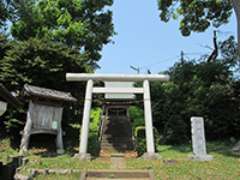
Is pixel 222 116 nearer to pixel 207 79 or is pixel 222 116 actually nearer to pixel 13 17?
pixel 207 79

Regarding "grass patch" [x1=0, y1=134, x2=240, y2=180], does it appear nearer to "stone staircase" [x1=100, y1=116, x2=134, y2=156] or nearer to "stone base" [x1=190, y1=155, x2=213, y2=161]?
"stone base" [x1=190, y1=155, x2=213, y2=161]

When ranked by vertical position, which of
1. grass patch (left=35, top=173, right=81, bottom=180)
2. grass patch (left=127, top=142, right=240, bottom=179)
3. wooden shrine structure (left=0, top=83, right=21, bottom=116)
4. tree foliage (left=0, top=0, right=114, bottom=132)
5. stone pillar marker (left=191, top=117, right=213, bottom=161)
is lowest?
grass patch (left=35, top=173, right=81, bottom=180)

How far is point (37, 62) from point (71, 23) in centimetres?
753

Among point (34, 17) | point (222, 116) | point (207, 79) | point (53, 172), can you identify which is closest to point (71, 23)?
point (34, 17)

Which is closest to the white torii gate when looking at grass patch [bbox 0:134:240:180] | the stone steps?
grass patch [bbox 0:134:240:180]

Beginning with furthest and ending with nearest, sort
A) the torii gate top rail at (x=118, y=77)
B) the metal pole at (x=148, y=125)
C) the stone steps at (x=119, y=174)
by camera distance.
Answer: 1. the torii gate top rail at (x=118, y=77)
2. the metal pole at (x=148, y=125)
3. the stone steps at (x=119, y=174)

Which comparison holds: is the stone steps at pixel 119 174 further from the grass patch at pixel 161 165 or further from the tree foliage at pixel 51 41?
the tree foliage at pixel 51 41

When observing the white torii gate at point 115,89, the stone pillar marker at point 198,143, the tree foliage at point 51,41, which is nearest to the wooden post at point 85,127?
the white torii gate at point 115,89

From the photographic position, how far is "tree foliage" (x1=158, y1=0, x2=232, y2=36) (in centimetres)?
1691

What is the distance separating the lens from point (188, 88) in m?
18.9

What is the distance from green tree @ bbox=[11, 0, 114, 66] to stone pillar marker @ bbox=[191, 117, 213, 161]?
972 centimetres

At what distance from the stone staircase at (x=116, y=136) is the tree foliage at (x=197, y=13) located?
747 centimetres

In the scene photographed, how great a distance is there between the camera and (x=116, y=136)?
1894cm

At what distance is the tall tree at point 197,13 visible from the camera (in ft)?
55.5
